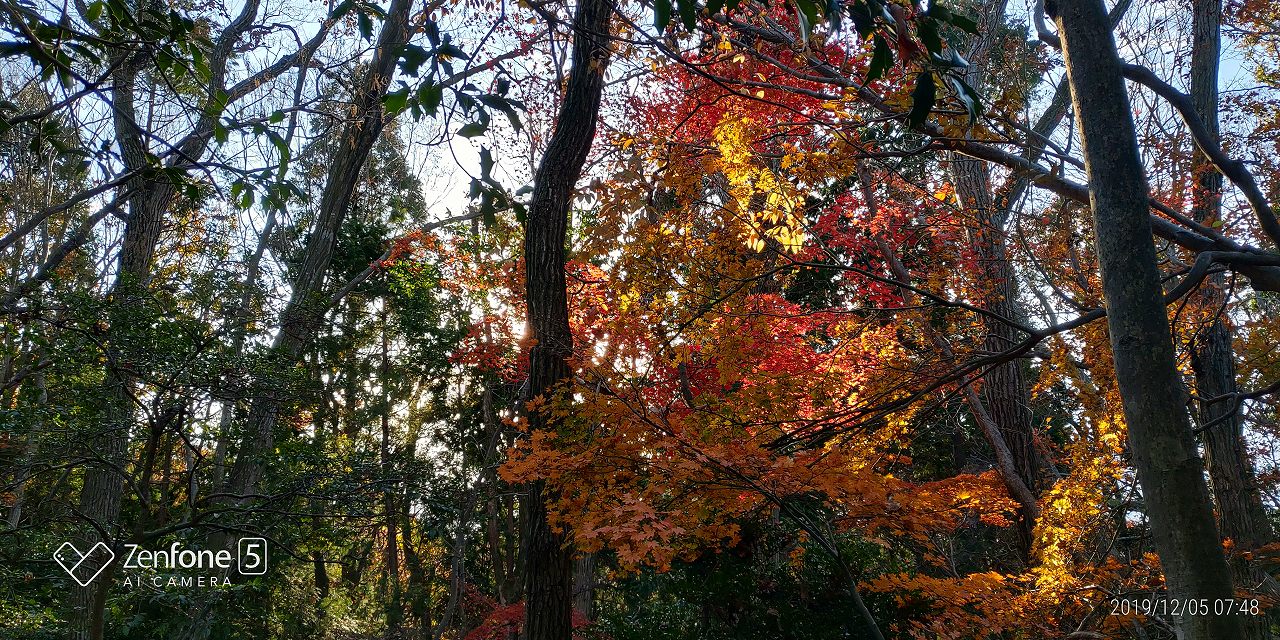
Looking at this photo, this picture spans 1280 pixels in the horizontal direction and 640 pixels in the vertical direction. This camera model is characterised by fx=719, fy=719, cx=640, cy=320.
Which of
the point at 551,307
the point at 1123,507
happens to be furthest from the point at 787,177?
the point at 1123,507

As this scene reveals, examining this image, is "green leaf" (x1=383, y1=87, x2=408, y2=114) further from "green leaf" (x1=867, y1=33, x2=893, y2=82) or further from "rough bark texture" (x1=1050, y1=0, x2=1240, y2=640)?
"rough bark texture" (x1=1050, y1=0, x2=1240, y2=640)

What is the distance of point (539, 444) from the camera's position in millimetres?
4227

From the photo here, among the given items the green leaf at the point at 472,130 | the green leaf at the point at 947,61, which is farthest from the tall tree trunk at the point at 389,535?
the green leaf at the point at 947,61

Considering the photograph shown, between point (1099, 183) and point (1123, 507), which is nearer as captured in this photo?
point (1099, 183)

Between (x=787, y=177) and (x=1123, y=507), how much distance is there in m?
3.02

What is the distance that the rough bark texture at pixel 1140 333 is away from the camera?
7.14 feet

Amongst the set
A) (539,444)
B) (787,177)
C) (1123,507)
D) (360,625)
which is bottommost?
(360,625)

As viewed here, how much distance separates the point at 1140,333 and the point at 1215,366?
5.07 metres

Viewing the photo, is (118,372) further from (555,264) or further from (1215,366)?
(1215,366)

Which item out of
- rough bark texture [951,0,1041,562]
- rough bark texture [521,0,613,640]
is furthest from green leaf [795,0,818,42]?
rough bark texture [951,0,1041,562]

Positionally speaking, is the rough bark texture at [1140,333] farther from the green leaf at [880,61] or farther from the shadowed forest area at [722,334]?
the green leaf at [880,61]

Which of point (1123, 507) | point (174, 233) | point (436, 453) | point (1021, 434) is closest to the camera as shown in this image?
point (1123, 507)

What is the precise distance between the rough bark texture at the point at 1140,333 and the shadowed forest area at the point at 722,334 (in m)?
0.01

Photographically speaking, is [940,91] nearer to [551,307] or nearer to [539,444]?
[551,307]
